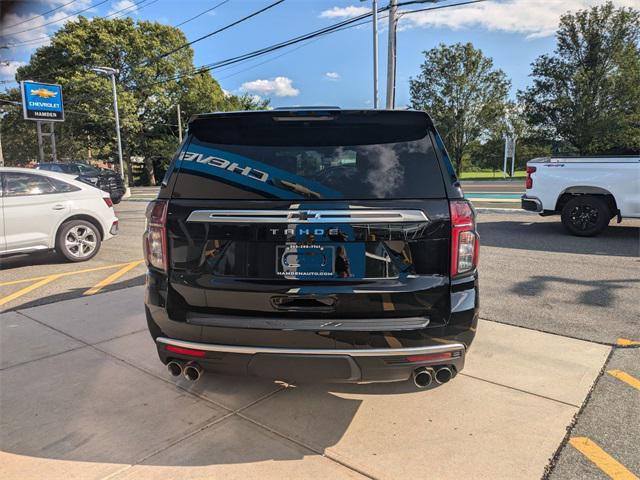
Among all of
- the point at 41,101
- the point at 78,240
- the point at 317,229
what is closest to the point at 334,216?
the point at 317,229

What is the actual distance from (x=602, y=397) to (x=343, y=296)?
208 cm

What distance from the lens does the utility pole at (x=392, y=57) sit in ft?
57.3

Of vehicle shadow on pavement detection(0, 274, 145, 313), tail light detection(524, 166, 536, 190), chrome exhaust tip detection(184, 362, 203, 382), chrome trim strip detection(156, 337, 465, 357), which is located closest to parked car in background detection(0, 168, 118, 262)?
vehicle shadow on pavement detection(0, 274, 145, 313)

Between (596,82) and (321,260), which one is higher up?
(596,82)

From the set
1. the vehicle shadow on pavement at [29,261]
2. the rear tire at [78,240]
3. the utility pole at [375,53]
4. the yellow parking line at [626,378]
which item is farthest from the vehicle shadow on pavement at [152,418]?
the utility pole at [375,53]

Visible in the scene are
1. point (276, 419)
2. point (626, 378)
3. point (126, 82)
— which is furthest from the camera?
point (126, 82)

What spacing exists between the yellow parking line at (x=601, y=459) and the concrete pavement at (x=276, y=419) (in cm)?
13

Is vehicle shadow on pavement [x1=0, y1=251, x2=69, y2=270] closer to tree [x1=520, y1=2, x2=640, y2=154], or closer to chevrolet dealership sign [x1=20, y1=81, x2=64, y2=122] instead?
chevrolet dealership sign [x1=20, y1=81, x2=64, y2=122]

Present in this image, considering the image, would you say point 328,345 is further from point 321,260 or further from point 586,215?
point 586,215

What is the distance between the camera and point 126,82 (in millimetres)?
39938

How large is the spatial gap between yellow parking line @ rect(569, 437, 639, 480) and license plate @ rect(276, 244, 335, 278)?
1725 mm

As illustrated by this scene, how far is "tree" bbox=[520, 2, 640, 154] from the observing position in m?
32.5

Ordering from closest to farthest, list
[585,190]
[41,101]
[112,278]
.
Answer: [112,278], [585,190], [41,101]

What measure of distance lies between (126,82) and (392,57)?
1209 inches
